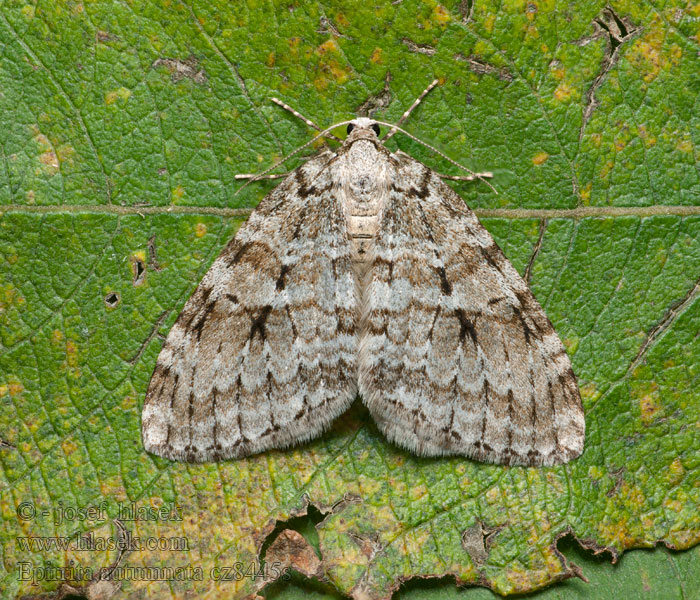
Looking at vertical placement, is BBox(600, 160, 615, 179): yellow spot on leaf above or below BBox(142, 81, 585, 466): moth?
above

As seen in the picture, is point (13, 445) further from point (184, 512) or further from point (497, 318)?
point (497, 318)

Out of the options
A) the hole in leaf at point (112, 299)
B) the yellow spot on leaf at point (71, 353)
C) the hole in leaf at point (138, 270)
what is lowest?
the yellow spot on leaf at point (71, 353)

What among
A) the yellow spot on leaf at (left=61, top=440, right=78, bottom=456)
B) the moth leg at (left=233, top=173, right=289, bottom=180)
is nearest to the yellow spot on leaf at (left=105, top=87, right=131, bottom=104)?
the moth leg at (left=233, top=173, right=289, bottom=180)

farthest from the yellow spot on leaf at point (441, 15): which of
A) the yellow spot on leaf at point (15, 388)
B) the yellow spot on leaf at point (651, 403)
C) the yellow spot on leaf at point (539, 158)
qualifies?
the yellow spot on leaf at point (15, 388)

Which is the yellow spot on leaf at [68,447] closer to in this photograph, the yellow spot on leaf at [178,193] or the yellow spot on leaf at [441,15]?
the yellow spot on leaf at [178,193]

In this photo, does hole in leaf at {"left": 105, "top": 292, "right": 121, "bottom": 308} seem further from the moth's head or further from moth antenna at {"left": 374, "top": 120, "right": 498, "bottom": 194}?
moth antenna at {"left": 374, "top": 120, "right": 498, "bottom": 194}

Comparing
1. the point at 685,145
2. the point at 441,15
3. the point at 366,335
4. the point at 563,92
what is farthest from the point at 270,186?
the point at 685,145
